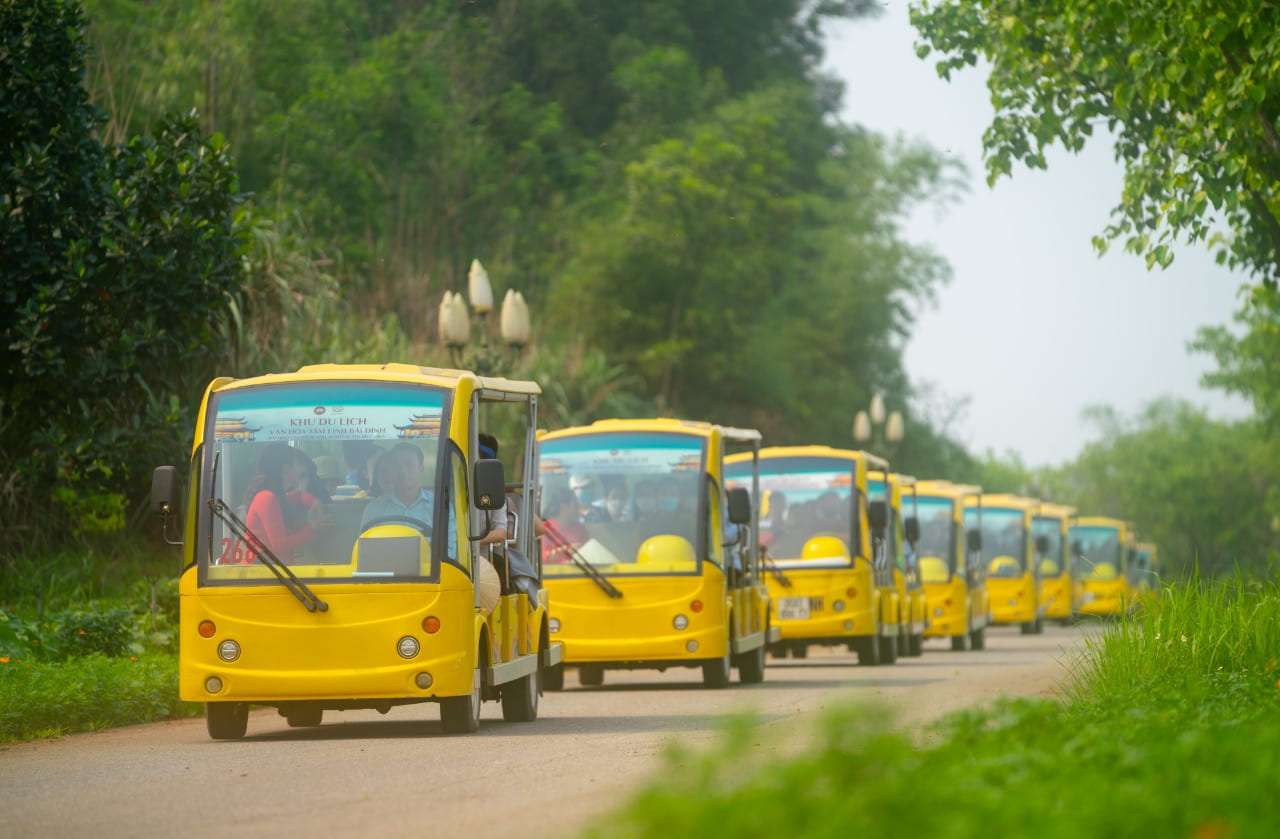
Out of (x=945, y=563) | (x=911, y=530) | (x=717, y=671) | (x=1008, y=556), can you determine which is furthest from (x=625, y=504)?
(x=1008, y=556)

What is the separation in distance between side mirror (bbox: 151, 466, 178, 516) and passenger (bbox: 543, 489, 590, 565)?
7.22 m

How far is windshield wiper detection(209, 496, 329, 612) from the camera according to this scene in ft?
49.1

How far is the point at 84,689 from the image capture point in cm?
1616

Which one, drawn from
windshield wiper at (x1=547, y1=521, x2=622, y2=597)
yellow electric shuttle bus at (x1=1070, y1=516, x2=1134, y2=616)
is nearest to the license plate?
windshield wiper at (x1=547, y1=521, x2=622, y2=597)

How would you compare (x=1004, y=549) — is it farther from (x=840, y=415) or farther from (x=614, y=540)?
(x=614, y=540)

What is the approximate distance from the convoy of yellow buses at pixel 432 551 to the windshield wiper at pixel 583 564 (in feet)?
0.07

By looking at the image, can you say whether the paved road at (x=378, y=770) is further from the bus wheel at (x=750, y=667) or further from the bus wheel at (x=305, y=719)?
the bus wheel at (x=750, y=667)

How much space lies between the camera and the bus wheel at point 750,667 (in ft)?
78.4

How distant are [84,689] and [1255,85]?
370 inches

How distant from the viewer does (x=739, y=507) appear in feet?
70.5

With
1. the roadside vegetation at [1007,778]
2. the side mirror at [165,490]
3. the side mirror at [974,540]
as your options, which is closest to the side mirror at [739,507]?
the side mirror at [165,490]

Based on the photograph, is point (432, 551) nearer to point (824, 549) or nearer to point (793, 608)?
point (793, 608)

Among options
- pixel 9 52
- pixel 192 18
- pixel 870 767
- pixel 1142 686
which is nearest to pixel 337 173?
pixel 192 18

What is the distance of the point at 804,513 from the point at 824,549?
1.72 feet
